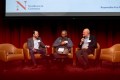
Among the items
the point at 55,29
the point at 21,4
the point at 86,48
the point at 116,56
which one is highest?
the point at 21,4

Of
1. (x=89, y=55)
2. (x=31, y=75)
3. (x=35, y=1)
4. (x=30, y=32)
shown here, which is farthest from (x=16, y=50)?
(x=31, y=75)

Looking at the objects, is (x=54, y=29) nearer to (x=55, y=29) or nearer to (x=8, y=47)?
(x=55, y=29)

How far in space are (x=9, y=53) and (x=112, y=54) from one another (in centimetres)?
204

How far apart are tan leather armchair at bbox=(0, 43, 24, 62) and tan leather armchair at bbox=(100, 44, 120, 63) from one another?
62.9 inches

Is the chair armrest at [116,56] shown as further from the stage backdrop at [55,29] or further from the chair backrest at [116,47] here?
the stage backdrop at [55,29]

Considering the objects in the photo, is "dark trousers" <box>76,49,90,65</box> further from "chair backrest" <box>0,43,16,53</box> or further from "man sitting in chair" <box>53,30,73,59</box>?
"chair backrest" <box>0,43,16,53</box>

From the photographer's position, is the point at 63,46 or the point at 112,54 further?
the point at 63,46

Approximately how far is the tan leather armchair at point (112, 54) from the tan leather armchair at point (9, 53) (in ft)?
5.24

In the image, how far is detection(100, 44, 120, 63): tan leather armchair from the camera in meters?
5.04

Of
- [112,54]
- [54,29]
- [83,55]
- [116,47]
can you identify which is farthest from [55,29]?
[112,54]

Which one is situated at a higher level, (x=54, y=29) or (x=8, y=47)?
(x=54, y=29)

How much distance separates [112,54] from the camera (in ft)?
16.7

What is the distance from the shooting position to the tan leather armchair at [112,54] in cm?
504

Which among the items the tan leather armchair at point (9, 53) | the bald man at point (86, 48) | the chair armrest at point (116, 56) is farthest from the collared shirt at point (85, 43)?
the tan leather armchair at point (9, 53)
